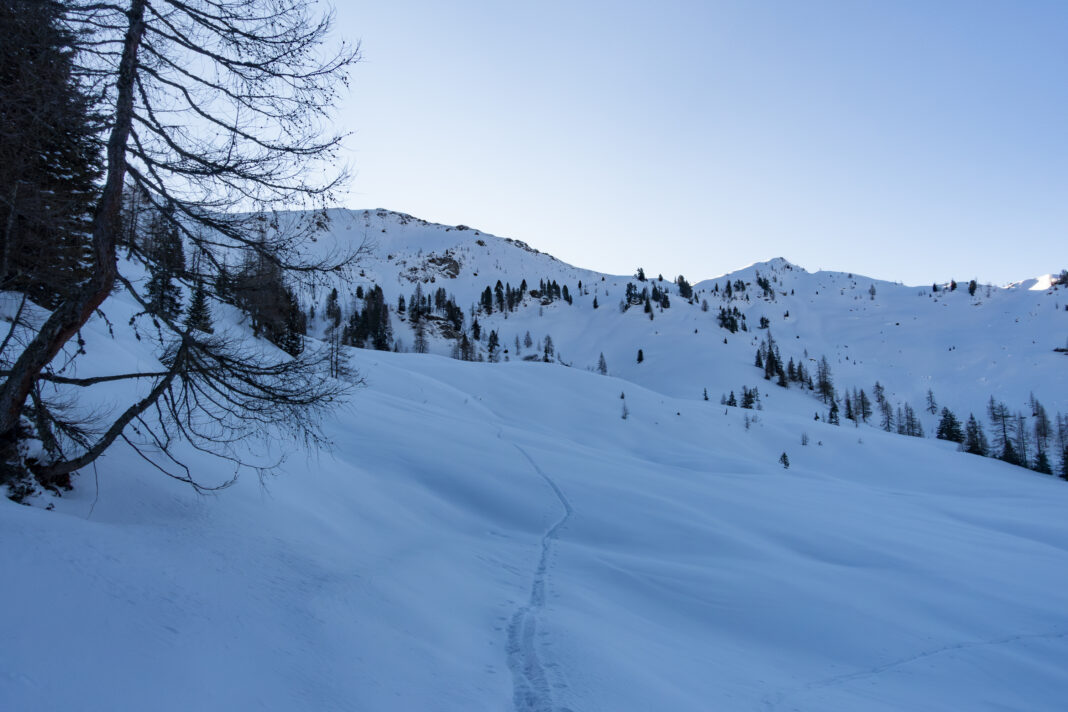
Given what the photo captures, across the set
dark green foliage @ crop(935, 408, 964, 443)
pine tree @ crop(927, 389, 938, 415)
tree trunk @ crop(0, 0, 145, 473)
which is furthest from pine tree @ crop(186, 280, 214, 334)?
pine tree @ crop(927, 389, 938, 415)

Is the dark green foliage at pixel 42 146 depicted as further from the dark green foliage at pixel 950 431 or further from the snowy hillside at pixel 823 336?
the dark green foliage at pixel 950 431

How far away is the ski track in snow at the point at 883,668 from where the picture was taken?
19.9ft

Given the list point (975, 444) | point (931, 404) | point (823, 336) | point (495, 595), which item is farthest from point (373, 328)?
point (823, 336)

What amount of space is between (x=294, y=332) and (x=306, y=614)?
9.30 ft

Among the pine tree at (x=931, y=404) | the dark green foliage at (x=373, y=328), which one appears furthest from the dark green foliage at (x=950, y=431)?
the dark green foliage at (x=373, y=328)

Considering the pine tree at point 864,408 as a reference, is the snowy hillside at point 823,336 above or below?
above

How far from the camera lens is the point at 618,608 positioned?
313 inches

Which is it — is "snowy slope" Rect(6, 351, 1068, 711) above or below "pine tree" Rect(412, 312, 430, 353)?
below

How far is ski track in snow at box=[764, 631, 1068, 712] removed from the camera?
6077 mm

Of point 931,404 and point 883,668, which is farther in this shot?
point 931,404

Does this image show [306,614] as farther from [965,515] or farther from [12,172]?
[965,515]

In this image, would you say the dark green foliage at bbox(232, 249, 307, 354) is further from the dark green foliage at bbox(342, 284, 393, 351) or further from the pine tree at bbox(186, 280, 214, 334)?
the dark green foliage at bbox(342, 284, 393, 351)

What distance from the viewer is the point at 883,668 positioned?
745cm

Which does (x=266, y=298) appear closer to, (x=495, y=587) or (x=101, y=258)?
(x=101, y=258)
